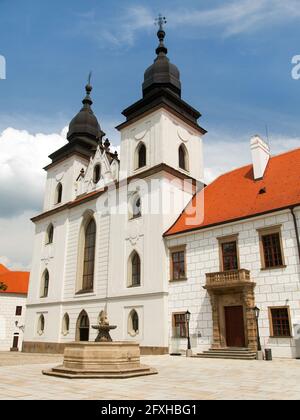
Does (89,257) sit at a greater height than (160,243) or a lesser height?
greater

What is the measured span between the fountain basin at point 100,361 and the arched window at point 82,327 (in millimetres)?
17173

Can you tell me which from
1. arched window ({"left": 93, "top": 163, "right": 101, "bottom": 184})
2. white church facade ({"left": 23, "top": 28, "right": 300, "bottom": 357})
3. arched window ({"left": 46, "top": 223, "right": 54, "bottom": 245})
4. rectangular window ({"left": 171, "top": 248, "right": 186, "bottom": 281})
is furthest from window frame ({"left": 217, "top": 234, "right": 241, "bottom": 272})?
arched window ({"left": 46, "top": 223, "right": 54, "bottom": 245})

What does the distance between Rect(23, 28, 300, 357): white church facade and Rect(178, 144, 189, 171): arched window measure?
0.27ft

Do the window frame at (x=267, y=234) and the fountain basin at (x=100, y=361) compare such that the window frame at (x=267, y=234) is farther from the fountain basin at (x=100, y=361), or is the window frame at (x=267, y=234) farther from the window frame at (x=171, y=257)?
the fountain basin at (x=100, y=361)

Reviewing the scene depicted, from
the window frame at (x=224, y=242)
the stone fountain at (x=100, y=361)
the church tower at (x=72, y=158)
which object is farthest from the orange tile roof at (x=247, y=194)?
the church tower at (x=72, y=158)

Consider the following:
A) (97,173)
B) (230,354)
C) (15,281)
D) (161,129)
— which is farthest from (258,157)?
(15,281)

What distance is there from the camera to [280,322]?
19.4 metres

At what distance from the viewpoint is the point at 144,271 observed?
25906 mm

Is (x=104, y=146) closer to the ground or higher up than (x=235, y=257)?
higher up

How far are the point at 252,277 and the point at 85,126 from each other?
2533cm

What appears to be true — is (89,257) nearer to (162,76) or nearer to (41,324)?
(41,324)

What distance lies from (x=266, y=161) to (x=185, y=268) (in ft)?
31.2
